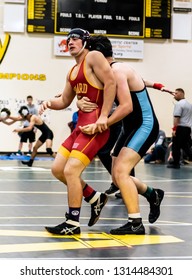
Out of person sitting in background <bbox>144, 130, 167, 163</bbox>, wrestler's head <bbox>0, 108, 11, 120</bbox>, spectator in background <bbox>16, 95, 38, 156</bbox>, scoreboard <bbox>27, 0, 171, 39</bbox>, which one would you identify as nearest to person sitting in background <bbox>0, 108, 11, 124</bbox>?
wrestler's head <bbox>0, 108, 11, 120</bbox>

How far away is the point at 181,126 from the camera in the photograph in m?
13.9

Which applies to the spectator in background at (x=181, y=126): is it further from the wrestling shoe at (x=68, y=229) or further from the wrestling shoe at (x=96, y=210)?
the wrestling shoe at (x=68, y=229)

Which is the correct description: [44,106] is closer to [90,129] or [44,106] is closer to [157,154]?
[90,129]

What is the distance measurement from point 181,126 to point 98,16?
5629 mm

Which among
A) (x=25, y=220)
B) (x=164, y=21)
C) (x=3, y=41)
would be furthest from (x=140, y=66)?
(x=25, y=220)

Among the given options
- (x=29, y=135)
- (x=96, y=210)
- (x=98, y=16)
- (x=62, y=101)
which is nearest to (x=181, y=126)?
(x=29, y=135)

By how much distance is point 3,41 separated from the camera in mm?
18281

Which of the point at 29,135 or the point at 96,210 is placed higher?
the point at 96,210

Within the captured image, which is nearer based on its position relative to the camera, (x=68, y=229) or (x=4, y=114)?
(x=68, y=229)

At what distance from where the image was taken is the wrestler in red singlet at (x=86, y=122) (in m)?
5.06

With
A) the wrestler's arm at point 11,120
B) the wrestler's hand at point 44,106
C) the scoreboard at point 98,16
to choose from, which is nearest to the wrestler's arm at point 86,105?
the wrestler's hand at point 44,106

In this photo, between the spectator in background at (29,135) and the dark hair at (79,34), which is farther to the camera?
the spectator in background at (29,135)

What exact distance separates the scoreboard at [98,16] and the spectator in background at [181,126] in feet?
17.1
